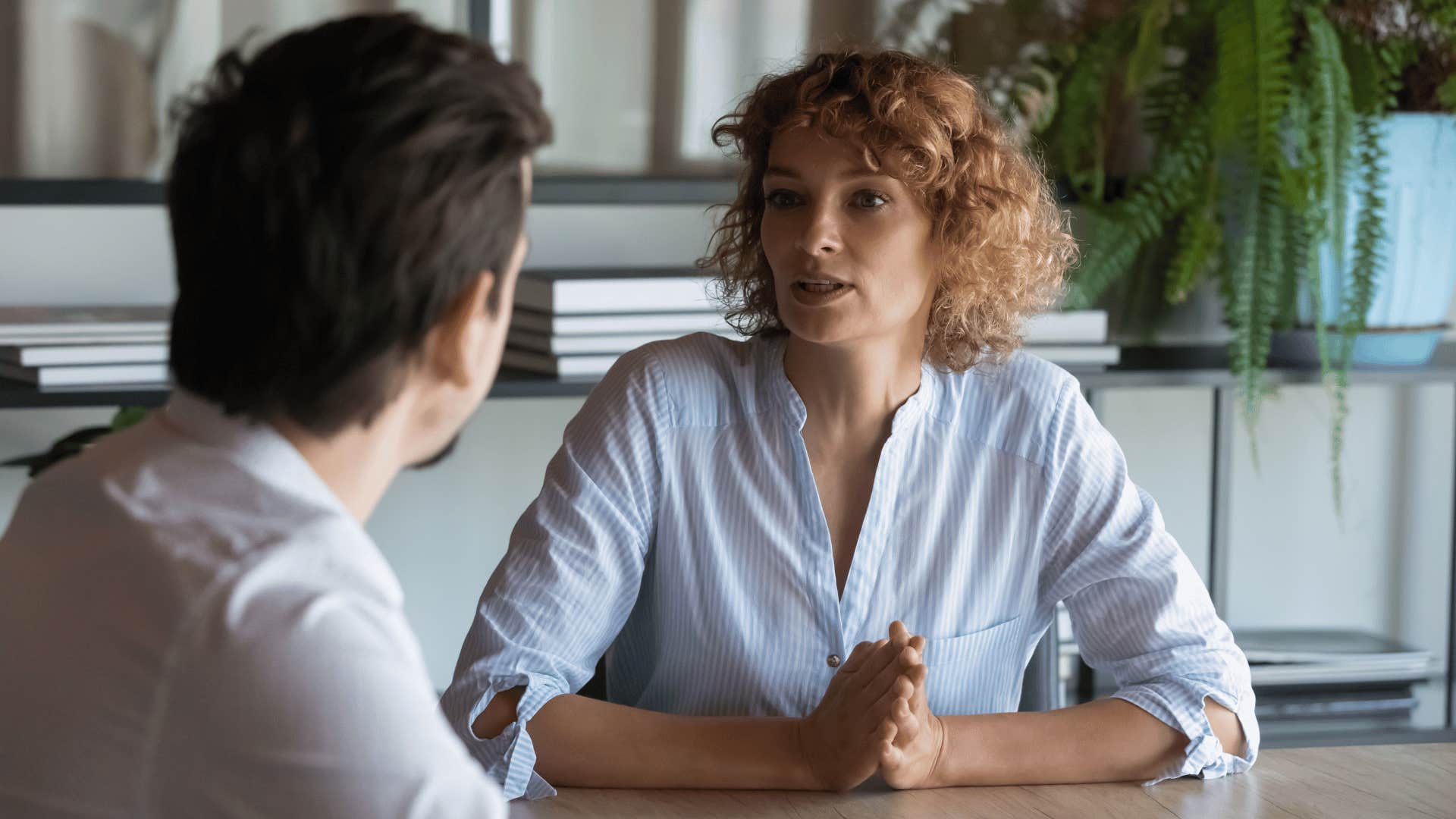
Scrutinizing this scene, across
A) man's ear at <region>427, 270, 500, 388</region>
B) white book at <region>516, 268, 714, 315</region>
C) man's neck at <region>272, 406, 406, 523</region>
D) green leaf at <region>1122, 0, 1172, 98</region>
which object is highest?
green leaf at <region>1122, 0, 1172, 98</region>

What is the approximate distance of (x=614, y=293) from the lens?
2.17m

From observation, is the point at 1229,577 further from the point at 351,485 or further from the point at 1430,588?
the point at 351,485

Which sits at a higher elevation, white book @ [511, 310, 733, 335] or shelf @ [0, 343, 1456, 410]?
white book @ [511, 310, 733, 335]

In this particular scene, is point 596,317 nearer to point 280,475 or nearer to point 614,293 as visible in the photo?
point 614,293

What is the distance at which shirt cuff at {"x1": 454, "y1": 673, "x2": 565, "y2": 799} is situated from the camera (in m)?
1.38

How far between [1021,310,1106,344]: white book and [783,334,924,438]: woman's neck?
70cm

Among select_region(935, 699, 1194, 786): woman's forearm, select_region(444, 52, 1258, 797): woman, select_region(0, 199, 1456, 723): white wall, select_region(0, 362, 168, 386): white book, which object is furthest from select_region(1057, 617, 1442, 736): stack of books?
select_region(0, 362, 168, 386): white book

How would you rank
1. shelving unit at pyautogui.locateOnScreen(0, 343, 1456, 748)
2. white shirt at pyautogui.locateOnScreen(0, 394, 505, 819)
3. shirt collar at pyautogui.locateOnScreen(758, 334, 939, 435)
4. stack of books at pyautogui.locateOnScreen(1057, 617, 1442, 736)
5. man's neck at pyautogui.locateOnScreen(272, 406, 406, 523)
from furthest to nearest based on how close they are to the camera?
1. stack of books at pyautogui.locateOnScreen(1057, 617, 1442, 736)
2. shelving unit at pyautogui.locateOnScreen(0, 343, 1456, 748)
3. shirt collar at pyautogui.locateOnScreen(758, 334, 939, 435)
4. man's neck at pyautogui.locateOnScreen(272, 406, 406, 523)
5. white shirt at pyautogui.locateOnScreen(0, 394, 505, 819)

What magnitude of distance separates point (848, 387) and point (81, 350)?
1042 mm

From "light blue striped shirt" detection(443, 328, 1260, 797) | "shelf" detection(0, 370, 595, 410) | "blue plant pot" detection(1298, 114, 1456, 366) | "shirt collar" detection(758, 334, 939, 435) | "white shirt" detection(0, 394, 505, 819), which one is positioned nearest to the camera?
"white shirt" detection(0, 394, 505, 819)

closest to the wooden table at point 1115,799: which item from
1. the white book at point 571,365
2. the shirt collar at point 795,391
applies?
the shirt collar at point 795,391

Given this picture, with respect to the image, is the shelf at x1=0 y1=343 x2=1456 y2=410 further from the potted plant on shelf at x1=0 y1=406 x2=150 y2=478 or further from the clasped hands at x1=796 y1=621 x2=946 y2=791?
the clasped hands at x1=796 y1=621 x2=946 y2=791

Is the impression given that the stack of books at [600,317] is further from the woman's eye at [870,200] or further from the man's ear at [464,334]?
the man's ear at [464,334]

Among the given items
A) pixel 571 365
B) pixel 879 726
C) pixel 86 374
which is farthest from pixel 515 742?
pixel 86 374
